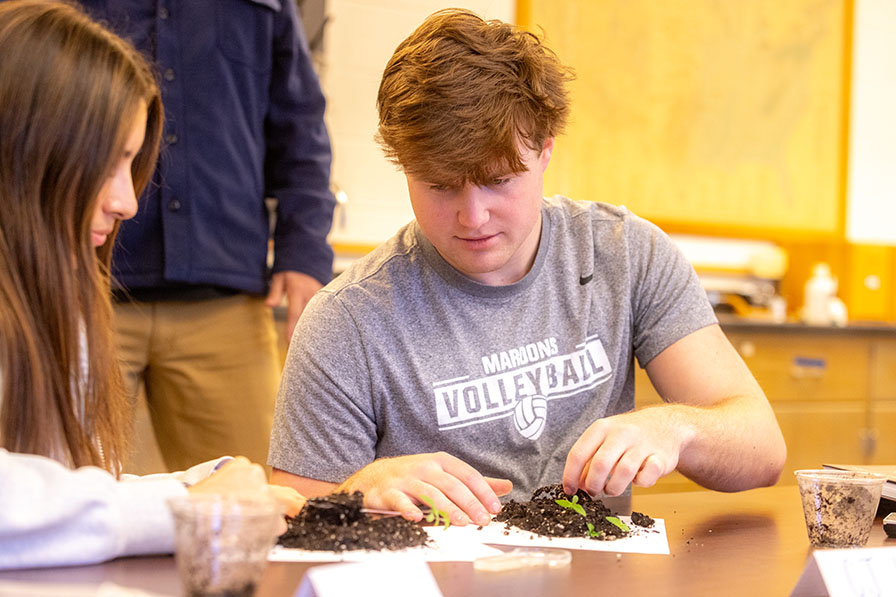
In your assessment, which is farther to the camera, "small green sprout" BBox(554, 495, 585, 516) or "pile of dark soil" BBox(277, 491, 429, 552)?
"small green sprout" BBox(554, 495, 585, 516)

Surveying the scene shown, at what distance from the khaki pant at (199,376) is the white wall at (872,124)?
310 cm

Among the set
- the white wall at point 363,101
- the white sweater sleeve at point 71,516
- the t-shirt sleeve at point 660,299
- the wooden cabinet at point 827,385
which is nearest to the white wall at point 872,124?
the wooden cabinet at point 827,385

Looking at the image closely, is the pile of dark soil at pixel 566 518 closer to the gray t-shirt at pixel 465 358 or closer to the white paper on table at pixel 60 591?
the gray t-shirt at pixel 465 358

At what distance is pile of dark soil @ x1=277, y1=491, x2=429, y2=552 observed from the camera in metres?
0.84

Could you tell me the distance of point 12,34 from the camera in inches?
42.3

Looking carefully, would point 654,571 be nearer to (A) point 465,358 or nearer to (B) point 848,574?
(B) point 848,574

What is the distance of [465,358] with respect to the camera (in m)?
1.36

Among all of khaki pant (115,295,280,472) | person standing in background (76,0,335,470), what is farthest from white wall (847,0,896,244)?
khaki pant (115,295,280,472)

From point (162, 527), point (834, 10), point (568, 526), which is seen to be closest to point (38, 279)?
point (162, 527)

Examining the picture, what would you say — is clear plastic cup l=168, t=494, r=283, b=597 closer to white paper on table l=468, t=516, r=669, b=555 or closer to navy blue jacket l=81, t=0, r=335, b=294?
white paper on table l=468, t=516, r=669, b=555

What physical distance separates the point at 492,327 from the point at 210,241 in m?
0.66

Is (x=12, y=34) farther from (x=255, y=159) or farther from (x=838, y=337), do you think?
(x=838, y=337)

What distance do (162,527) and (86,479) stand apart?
76 millimetres

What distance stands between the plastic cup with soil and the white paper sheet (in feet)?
0.51
